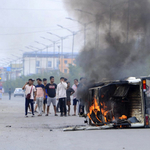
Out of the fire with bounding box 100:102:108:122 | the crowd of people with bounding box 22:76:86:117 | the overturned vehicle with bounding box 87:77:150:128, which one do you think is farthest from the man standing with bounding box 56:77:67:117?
the fire with bounding box 100:102:108:122

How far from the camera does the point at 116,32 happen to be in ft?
55.4

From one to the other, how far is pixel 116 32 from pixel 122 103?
21.3 ft

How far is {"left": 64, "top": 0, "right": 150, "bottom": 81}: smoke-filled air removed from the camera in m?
15.6

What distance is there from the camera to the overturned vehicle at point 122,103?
10258 millimetres

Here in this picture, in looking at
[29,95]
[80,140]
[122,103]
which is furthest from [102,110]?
[29,95]

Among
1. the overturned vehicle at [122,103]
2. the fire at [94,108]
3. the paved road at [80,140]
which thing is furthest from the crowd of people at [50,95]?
the paved road at [80,140]

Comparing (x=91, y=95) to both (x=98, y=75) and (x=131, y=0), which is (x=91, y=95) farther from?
(x=131, y=0)

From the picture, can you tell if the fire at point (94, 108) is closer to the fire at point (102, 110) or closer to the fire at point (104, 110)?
the fire at point (102, 110)

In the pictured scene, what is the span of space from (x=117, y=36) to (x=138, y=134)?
8163 millimetres

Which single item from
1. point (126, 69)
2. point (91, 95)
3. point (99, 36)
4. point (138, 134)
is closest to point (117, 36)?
point (99, 36)

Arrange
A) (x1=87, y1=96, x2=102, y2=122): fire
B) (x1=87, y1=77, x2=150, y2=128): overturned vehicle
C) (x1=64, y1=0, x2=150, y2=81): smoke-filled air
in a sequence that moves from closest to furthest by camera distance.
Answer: (x1=87, y1=77, x2=150, y2=128): overturned vehicle < (x1=87, y1=96, x2=102, y2=122): fire < (x1=64, y1=0, x2=150, y2=81): smoke-filled air

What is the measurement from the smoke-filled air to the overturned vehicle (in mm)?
4255

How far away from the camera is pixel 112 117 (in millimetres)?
10859

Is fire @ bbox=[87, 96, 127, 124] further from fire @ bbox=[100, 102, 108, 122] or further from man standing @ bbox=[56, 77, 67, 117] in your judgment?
man standing @ bbox=[56, 77, 67, 117]
